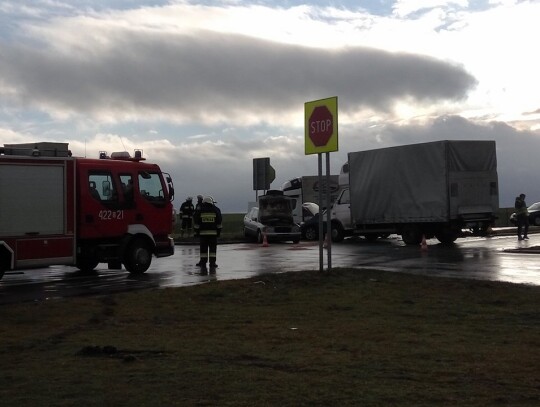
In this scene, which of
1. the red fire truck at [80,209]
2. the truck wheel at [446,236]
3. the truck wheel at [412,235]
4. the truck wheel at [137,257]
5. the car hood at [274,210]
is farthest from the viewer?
the car hood at [274,210]

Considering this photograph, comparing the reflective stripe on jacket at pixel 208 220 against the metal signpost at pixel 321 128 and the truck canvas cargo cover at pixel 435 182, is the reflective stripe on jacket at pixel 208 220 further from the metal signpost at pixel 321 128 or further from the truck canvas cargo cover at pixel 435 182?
the truck canvas cargo cover at pixel 435 182

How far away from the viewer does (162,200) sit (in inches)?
671

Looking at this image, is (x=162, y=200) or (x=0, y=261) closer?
(x=0, y=261)

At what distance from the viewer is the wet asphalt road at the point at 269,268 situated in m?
13.9

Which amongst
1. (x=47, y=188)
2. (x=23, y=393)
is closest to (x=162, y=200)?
(x=47, y=188)

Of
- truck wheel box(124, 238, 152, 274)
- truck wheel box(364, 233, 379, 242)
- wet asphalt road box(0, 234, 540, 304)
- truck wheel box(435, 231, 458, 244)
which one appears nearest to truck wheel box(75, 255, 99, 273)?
wet asphalt road box(0, 234, 540, 304)

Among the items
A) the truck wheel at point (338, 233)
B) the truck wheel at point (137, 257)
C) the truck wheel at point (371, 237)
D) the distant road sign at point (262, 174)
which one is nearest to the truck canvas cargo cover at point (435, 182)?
the truck wheel at point (371, 237)

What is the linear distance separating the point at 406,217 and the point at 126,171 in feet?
44.4

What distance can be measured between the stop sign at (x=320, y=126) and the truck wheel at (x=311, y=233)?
61.9 ft

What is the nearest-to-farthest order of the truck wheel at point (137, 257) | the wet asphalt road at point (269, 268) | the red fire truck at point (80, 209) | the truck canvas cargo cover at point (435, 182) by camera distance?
the wet asphalt road at point (269, 268) < the red fire truck at point (80, 209) < the truck wheel at point (137, 257) < the truck canvas cargo cover at point (435, 182)

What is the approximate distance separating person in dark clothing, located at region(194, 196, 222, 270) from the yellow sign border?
488 cm

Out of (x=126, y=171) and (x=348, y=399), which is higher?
(x=126, y=171)

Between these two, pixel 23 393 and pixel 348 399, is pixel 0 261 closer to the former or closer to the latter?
pixel 23 393

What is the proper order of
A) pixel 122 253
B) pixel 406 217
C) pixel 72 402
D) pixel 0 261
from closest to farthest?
pixel 72 402 < pixel 0 261 < pixel 122 253 < pixel 406 217
